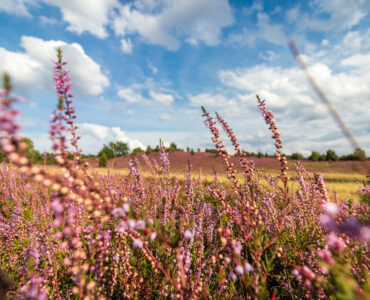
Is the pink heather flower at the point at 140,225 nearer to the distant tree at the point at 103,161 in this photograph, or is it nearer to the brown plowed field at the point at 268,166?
the brown plowed field at the point at 268,166

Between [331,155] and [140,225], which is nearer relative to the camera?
[140,225]

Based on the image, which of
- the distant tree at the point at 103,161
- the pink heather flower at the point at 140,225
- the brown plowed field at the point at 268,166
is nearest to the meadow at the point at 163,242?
the pink heather flower at the point at 140,225

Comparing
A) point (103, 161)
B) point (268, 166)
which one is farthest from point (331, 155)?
point (103, 161)

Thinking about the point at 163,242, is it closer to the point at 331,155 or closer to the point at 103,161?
the point at 103,161

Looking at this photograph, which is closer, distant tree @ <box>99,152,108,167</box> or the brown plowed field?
the brown plowed field

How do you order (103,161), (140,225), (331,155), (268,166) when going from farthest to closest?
(331,155), (268,166), (103,161), (140,225)

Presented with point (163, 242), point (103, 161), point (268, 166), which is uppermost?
point (103, 161)

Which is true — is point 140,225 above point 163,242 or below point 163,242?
above

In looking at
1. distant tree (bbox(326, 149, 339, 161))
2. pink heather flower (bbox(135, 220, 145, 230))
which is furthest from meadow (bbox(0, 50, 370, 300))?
distant tree (bbox(326, 149, 339, 161))

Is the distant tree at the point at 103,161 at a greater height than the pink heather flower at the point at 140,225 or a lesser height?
greater

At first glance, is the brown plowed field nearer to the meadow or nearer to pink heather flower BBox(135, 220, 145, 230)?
the meadow

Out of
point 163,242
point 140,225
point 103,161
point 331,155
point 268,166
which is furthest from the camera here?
point 331,155

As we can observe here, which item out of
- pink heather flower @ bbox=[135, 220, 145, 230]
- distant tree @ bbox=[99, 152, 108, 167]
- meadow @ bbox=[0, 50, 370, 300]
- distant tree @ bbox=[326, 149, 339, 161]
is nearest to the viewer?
meadow @ bbox=[0, 50, 370, 300]

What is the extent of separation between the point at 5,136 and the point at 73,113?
673 millimetres
